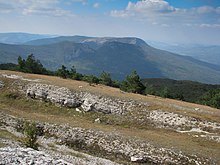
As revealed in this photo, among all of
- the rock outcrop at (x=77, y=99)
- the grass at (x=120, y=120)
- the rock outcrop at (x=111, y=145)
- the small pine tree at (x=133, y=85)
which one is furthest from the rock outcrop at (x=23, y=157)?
the small pine tree at (x=133, y=85)

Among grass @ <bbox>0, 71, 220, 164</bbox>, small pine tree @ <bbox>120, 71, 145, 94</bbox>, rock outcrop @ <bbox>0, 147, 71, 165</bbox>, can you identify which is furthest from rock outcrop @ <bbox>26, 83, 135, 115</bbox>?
rock outcrop @ <bbox>0, 147, 71, 165</bbox>

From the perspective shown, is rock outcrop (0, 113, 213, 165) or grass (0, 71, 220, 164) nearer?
rock outcrop (0, 113, 213, 165)

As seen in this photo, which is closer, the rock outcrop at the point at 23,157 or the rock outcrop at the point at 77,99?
the rock outcrop at the point at 23,157

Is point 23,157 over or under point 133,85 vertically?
over

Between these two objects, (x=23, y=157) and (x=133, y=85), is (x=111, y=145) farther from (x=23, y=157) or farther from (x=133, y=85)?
(x=133, y=85)

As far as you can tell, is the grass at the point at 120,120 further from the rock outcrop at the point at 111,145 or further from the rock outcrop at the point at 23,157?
the rock outcrop at the point at 23,157

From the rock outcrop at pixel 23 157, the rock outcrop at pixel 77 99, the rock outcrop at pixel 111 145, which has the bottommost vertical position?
the rock outcrop at pixel 111 145

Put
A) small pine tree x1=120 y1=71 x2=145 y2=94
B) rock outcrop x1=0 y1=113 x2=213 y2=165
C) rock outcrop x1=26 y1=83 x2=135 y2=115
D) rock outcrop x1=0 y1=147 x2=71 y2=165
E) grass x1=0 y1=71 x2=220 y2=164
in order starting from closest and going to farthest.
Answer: rock outcrop x1=0 y1=147 x2=71 y2=165 < rock outcrop x1=0 y1=113 x2=213 y2=165 < grass x1=0 y1=71 x2=220 y2=164 < rock outcrop x1=26 y1=83 x2=135 y2=115 < small pine tree x1=120 y1=71 x2=145 y2=94

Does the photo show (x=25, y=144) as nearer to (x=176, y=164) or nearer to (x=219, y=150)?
(x=176, y=164)

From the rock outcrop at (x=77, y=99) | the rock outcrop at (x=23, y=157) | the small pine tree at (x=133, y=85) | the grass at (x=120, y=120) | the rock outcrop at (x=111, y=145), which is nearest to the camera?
the rock outcrop at (x=23, y=157)

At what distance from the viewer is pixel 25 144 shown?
3212 centimetres

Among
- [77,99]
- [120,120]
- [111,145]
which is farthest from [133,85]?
[111,145]

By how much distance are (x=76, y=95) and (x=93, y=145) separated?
21564mm

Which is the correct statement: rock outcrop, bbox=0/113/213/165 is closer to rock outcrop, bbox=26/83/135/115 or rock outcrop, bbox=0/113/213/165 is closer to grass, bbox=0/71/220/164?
grass, bbox=0/71/220/164
